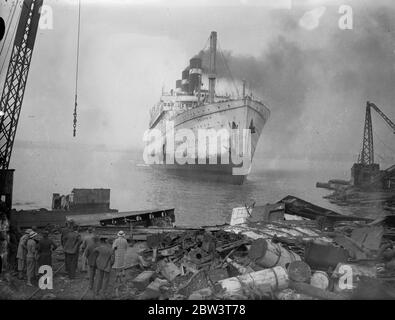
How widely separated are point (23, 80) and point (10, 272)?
→ 722 centimetres

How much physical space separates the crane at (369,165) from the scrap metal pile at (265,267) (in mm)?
5417

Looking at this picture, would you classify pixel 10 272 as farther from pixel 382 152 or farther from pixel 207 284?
pixel 382 152

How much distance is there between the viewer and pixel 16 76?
39.1 feet

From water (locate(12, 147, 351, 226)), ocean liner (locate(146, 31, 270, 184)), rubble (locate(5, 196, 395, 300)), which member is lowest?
rubble (locate(5, 196, 395, 300))

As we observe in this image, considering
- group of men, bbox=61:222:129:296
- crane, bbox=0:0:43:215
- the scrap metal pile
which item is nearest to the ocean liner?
crane, bbox=0:0:43:215

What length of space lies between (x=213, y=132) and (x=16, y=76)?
411 inches

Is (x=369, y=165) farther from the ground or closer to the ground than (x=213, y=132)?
closer to the ground

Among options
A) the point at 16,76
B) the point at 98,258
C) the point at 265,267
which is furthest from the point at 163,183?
the point at 98,258

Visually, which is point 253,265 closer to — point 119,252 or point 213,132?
point 119,252

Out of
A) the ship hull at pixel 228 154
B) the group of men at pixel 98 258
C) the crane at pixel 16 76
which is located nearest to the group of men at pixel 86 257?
the group of men at pixel 98 258

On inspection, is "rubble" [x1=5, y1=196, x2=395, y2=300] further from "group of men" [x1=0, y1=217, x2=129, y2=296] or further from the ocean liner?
the ocean liner

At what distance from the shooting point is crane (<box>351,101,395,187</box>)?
12.3 metres

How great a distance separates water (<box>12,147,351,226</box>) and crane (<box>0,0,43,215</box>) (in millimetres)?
2053
